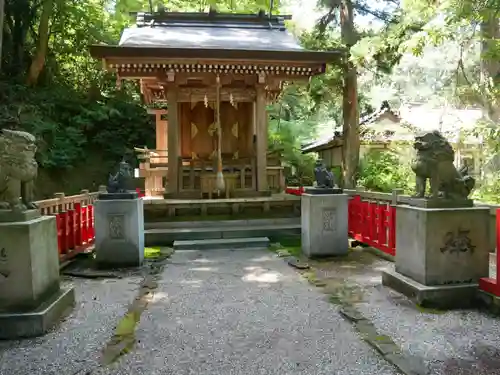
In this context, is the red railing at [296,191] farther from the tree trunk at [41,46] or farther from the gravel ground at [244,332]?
the tree trunk at [41,46]

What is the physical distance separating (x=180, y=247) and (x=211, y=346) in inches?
187

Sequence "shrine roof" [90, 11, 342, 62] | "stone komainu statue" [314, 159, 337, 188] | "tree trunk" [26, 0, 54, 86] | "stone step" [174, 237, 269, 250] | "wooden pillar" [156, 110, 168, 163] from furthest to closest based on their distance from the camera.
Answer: "tree trunk" [26, 0, 54, 86]
"wooden pillar" [156, 110, 168, 163]
"shrine roof" [90, 11, 342, 62]
"stone step" [174, 237, 269, 250]
"stone komainu statue" [314, 159, 337, 188]

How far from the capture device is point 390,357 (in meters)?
3.22

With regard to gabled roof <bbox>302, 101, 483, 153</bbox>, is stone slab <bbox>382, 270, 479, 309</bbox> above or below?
below

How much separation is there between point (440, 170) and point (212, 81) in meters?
7.77

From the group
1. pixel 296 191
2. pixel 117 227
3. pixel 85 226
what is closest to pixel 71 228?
pixel 85 226

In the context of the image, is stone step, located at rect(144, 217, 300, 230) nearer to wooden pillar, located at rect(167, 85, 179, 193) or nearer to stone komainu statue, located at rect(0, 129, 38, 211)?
wooden pillar, located at rect(167, 85, 179, 193)

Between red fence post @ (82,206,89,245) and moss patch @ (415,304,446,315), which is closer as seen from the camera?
moss patch @ (415,304,446,315)

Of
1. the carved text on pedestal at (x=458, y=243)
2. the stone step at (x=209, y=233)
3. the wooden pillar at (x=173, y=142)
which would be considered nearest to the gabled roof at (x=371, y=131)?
the wooden pillar at (x=173, y=142)

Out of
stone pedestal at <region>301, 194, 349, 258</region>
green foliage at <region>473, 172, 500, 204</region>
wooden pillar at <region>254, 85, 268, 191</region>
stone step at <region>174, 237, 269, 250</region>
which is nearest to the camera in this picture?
stone pedestal at <region>301, 194, 349, 258</region>

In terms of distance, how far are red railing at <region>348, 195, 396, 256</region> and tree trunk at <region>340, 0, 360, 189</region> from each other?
5299 millimetres

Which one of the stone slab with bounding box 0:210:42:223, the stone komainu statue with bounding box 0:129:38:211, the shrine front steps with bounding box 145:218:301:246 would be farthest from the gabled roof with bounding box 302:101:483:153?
the stone slab with bounding box 0:210:42:223

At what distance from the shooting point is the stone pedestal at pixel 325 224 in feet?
23.5

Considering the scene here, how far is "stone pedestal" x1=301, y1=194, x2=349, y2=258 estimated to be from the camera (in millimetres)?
7156
